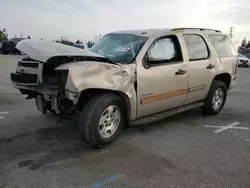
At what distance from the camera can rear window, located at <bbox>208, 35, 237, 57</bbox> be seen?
6039mm

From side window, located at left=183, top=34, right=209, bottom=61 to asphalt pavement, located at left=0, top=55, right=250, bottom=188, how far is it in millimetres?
1334

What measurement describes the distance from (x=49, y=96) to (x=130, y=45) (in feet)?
5.12

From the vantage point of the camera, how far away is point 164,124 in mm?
5434

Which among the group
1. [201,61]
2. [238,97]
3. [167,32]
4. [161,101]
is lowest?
[238,97]

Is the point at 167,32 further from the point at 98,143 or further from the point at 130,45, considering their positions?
the point at 98,143

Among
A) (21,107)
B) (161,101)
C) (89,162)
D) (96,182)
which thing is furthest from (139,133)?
(21,107)

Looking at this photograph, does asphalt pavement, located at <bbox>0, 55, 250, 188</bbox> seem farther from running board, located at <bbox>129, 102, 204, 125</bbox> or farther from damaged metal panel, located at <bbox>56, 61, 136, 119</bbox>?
damaged metal panel, located at <bbox>56, 61, 136, 119</bbox>

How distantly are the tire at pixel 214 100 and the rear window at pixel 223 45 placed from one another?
26.3 inches

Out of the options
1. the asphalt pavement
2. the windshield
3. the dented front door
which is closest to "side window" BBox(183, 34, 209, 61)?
the dented front door

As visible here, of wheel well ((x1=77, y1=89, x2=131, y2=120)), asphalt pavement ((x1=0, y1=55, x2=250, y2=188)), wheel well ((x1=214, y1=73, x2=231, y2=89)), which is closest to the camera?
asphalt pavement ((x1=0, y1=55, x2=250, y2=188))

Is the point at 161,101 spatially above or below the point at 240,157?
above

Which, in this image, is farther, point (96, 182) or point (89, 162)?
point (89, 162)

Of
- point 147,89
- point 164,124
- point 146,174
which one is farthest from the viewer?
point 164,124

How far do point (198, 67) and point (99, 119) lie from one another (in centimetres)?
246
